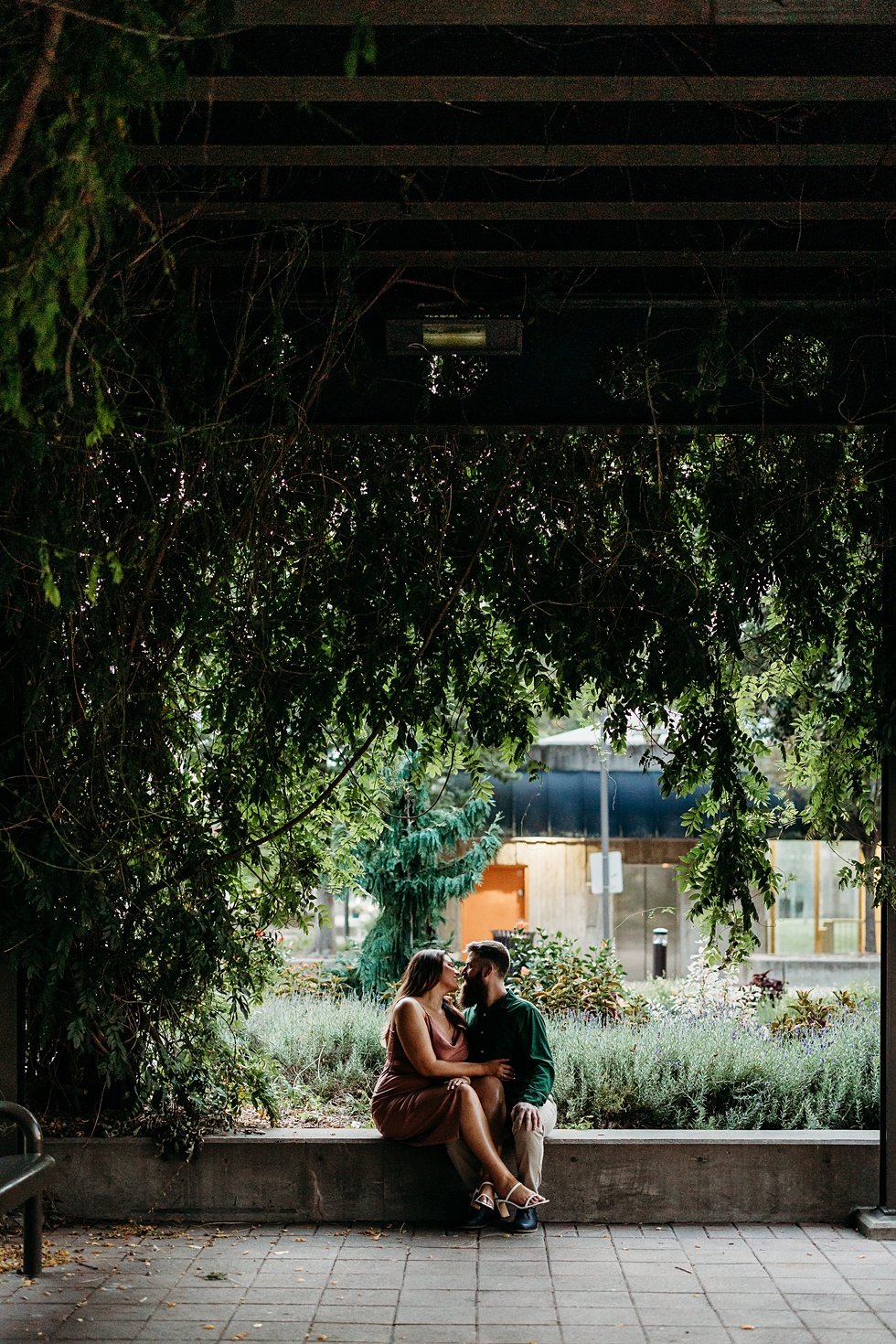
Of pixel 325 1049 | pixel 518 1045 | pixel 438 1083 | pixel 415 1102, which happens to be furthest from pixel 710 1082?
pixel 325 1049

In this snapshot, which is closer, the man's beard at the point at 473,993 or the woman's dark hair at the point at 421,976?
the woman's dark hair at the point at 421,976

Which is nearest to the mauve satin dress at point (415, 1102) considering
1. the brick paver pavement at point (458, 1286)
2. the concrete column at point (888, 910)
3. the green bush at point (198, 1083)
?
the brick paver pavement at point (458, 1286)

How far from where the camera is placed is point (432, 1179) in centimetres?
592

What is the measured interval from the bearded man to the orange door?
10597 millimetres

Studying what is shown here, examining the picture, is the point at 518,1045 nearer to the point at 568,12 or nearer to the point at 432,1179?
the point at 432,1179

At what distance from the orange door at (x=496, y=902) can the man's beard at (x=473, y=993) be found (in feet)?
34.7

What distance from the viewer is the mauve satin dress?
5836 mm

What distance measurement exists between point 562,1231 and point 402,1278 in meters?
0.93

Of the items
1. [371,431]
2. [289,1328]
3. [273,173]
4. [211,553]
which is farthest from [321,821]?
[273,173]

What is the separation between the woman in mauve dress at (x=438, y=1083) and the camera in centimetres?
575

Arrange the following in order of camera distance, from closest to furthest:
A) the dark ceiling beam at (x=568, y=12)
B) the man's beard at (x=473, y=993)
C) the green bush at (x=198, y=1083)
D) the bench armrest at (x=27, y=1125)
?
the dark ceiling beam at (x=568, y=12) < the bench armrest at (x=27, y=1125) < the green bush at (x=198, y=1083) < the man's beard at (x=473, y=993)

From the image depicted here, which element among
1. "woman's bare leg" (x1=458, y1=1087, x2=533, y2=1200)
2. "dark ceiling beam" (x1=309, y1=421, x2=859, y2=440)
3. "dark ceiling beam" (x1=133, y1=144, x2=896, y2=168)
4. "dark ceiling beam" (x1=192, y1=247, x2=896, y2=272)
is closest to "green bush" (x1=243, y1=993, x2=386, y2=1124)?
"woman's bare leg" (x1=458, y1=1087, x2=533, y2=1200)

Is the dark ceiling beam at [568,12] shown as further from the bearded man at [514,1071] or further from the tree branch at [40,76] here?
the bearded man at [514,1071]

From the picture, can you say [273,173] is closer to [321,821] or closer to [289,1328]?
[321,821]
